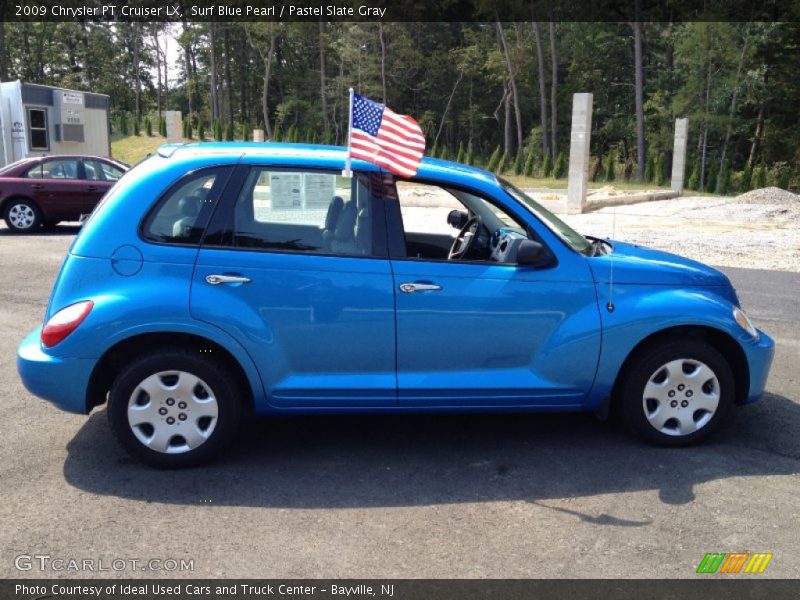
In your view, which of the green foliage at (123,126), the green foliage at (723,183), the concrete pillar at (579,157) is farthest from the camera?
the green foliage at (123,126)

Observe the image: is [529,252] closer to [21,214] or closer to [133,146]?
[21,214]

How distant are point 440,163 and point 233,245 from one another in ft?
4.70

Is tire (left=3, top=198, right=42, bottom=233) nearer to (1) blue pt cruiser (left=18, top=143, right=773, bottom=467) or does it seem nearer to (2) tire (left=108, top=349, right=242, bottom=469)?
(1) blue pt cruiser (left=18, top=143, right=773, bottom=467)

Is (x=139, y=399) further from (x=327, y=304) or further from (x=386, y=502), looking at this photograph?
(x=386, y=502)

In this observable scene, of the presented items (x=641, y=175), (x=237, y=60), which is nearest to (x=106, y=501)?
(x=641, y=175)

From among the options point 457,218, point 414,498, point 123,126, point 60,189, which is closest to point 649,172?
point 60,189

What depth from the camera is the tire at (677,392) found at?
14.8ft

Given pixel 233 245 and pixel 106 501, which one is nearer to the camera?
pixel 106 501

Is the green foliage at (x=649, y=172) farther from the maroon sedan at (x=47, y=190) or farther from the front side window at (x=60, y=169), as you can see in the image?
the front side window at (x=60, y=169)

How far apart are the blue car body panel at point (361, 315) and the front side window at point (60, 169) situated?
11.9 m

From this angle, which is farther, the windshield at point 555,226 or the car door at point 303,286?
the windshield at point 555,226

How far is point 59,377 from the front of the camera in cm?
419

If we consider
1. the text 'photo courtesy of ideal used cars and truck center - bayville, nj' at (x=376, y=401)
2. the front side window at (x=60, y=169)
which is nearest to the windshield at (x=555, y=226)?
the text 'photo courtesy of ideal used cars and truck center - bayville, nj' at (x=376, y=401)

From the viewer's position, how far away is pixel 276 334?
167 inches
